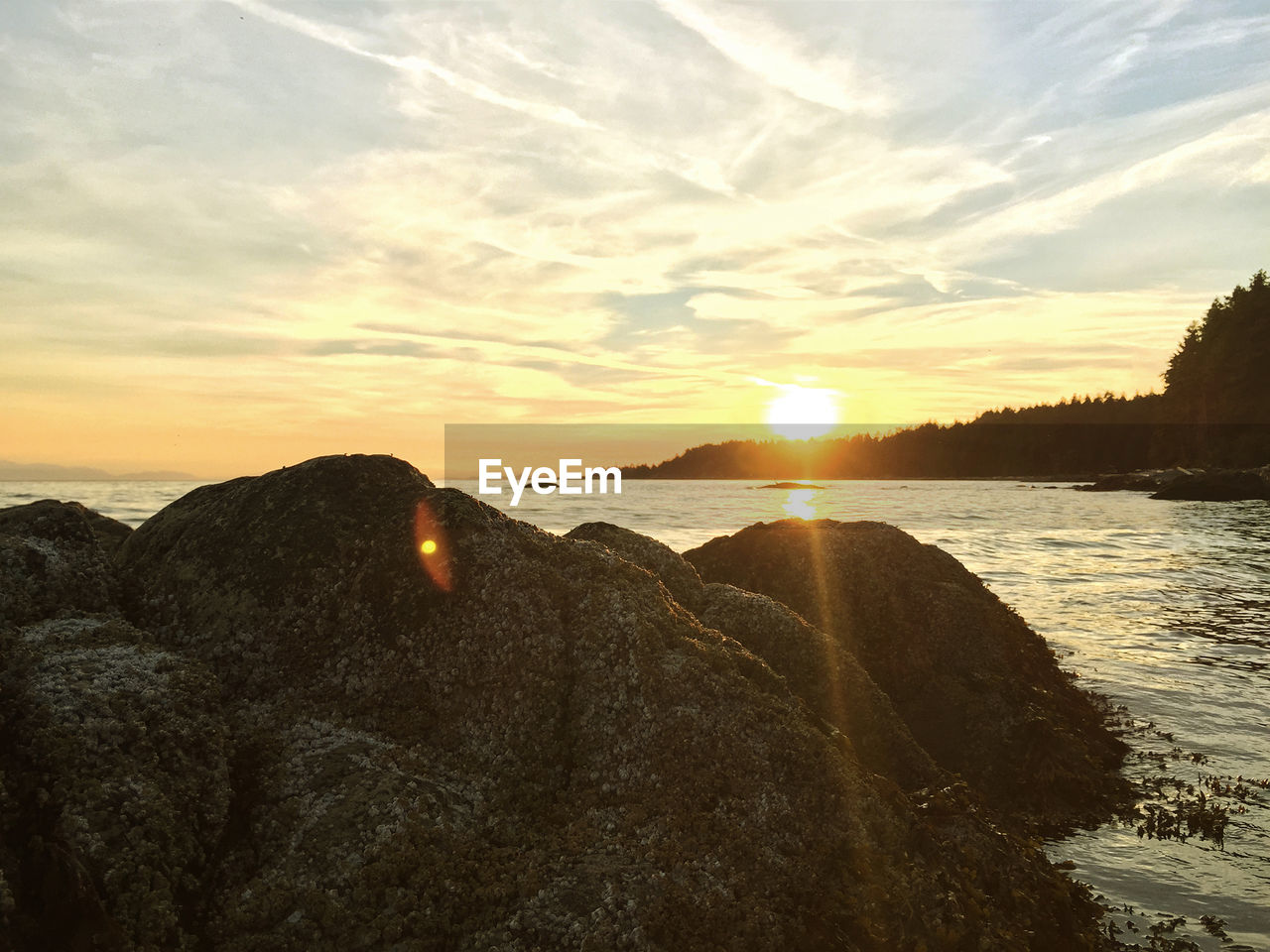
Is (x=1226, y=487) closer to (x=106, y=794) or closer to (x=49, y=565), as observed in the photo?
(x=49, y=565)

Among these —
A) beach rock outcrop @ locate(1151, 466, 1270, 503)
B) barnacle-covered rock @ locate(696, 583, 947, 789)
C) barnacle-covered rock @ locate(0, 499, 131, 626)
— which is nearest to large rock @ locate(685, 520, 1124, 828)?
barnacle-covered rock @ locate(696, 583, 947, 789)

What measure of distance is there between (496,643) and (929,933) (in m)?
3.40

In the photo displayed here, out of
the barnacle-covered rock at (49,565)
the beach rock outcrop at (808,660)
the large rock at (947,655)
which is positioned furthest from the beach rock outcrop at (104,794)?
the large rock at (947,655)

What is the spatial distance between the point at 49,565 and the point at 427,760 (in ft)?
10.6

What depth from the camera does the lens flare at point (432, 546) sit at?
19.9ft

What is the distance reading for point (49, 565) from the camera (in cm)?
577

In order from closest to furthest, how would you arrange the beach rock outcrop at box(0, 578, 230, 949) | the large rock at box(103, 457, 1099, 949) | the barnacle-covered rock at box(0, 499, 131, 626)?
the beach rock outcrop at box(0, 578, 230, 949)
the large rock at box(103, 457, 1099, 949)
the barnacle-covered rock at box(0, 499, 131, 626)

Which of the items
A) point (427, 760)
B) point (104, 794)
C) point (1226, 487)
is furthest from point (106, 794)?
point (1226, 487)

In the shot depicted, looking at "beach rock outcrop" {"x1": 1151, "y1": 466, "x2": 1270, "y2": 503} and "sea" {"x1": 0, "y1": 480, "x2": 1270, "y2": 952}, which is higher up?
"beach rock outcrop" {"x1": 1151, "y1": 466, "x2": 1270, "y2": 503}

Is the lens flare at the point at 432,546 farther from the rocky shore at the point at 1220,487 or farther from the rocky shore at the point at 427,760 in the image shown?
the rocky shore at the point at 1220,487

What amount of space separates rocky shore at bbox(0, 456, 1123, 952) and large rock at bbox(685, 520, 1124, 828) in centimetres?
94

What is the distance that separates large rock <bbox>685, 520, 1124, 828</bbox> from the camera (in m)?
8.59

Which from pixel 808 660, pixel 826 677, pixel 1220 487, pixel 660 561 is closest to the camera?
pixel 826 677

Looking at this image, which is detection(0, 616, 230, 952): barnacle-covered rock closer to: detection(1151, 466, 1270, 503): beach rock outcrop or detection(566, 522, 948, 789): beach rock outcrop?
detection(566, 522, 948, 789): beach rock outcrop
